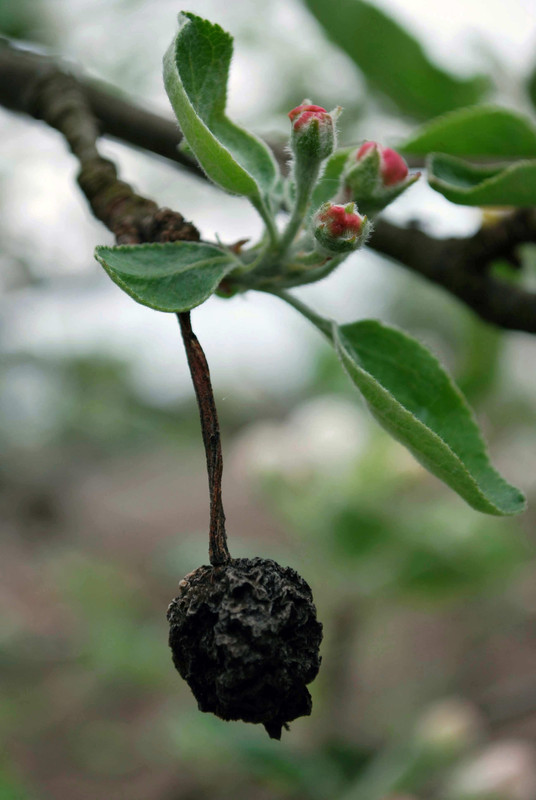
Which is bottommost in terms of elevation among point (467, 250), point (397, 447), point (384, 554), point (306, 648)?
point (306, 648)

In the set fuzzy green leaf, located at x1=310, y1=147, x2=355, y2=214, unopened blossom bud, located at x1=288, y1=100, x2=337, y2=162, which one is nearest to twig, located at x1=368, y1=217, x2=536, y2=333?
fuzzy green leaf, located at x1=310, y1=147, x2=355, y2=214

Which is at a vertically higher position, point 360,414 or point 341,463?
point 360,414

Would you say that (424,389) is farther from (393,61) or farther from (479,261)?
(393,61)

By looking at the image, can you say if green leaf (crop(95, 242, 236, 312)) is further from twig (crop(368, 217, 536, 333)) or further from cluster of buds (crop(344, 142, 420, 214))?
twig (crop(368, 217, 536, 333))

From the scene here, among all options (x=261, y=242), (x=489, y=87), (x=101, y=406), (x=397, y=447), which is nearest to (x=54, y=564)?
(x=101, y=406)

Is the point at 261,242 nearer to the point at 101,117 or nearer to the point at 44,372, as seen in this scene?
the point at 101,117

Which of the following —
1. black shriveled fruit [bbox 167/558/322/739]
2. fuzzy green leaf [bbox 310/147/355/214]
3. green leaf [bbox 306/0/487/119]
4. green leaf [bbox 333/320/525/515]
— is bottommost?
black shriveled fruit [bbox 167/558/322/739]

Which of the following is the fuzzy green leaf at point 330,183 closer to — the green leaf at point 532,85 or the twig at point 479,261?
the twig at point 479,261
